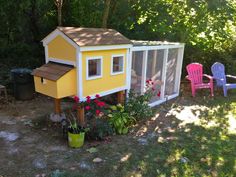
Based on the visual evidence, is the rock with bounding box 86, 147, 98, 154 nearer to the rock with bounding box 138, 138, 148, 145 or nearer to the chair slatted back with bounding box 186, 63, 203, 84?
the rock with bounding box 138, 138, 148, 145

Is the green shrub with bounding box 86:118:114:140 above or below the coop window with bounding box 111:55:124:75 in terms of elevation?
below

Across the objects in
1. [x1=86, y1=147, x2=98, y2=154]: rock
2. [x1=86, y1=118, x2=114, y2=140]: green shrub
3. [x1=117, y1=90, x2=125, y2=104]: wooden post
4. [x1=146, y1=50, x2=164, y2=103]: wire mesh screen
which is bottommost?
[x1=86, y1=147, x2=98, y2=154]: rock

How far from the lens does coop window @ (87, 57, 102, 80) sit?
4571 mm

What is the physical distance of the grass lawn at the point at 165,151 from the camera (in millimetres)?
3525

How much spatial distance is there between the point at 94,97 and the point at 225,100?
161 inches

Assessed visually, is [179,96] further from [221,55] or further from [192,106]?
[221,55]

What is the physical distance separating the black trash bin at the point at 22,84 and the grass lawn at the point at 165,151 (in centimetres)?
313

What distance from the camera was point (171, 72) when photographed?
686 centimetres

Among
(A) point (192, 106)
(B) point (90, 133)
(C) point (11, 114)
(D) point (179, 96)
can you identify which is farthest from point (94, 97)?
(D) point (179, 96)

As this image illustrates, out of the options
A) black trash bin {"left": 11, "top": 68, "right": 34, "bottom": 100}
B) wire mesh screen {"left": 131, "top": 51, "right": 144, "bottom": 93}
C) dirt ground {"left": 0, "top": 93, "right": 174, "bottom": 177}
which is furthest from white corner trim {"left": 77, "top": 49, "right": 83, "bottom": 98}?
black trash bin {"left": 11, "top": 68, "right": 34, "bottom": 100}

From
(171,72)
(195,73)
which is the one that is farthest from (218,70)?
(171,72)

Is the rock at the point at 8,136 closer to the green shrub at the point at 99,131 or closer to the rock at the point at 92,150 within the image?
the green shrub at the point at 99,131

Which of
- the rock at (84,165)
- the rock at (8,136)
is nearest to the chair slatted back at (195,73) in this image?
the rock at (84,165)

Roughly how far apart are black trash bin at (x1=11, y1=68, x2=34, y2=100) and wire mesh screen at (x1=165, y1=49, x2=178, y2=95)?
366 cm
